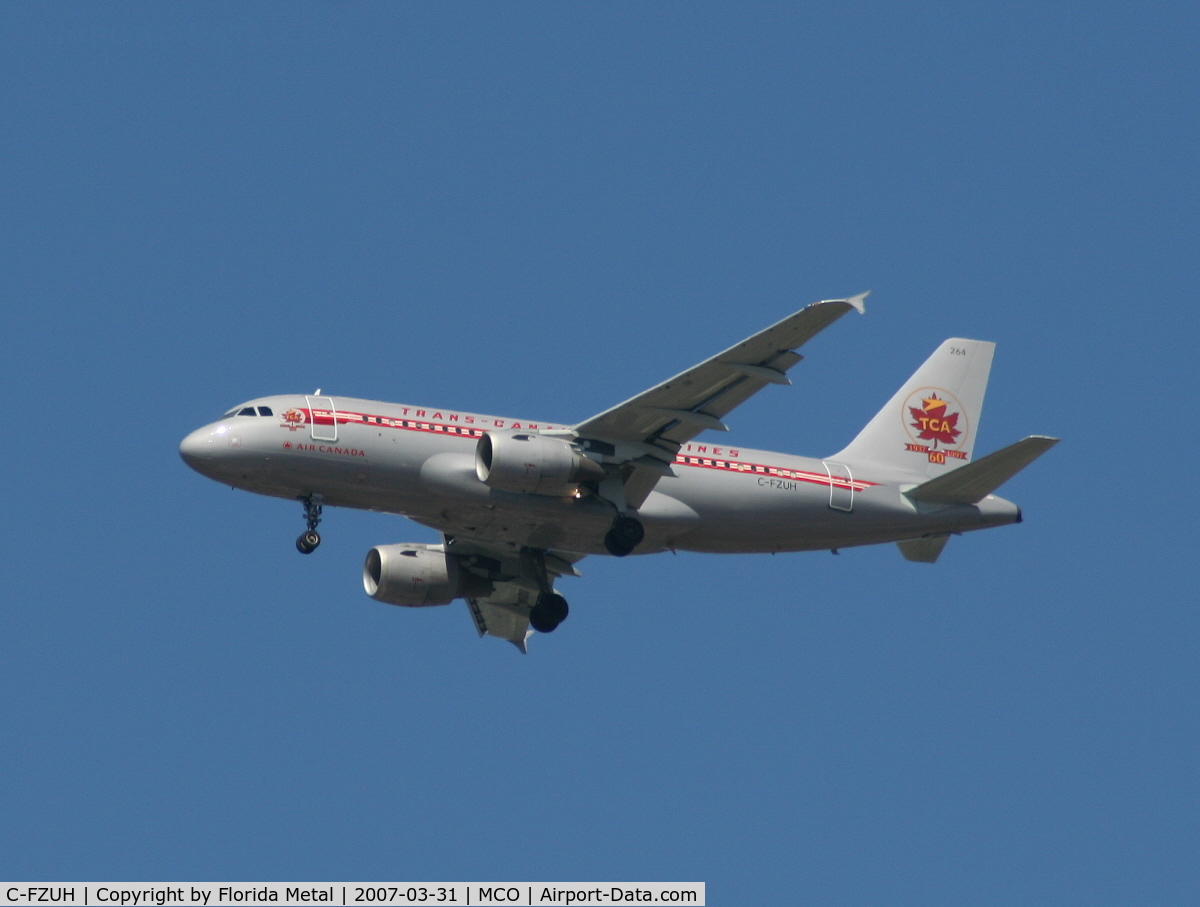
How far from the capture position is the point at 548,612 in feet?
162

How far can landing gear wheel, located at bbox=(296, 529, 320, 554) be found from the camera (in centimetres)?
4447

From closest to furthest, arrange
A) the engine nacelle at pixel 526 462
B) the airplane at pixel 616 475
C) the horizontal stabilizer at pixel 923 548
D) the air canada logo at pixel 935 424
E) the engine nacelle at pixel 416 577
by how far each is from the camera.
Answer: the engine nacelle at pixel 526 462
the airplane at pixel 616 475
the horizontal stabilizer at pixel 923 548
the air canada logo at pixel 935 424
the engine nacelle at pixel 416 577

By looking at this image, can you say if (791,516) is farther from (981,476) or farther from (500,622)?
(500,622)

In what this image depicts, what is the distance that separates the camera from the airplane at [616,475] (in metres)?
43.5

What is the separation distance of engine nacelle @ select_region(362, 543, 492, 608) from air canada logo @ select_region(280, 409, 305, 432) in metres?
7.51

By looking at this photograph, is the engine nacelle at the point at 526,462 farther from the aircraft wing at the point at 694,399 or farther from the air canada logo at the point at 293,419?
the air canada logo at the point at 293,419

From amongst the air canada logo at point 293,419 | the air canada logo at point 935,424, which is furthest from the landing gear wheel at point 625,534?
the air canada logo at point 935,424

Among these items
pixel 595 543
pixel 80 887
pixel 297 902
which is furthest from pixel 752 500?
pixel 80 887

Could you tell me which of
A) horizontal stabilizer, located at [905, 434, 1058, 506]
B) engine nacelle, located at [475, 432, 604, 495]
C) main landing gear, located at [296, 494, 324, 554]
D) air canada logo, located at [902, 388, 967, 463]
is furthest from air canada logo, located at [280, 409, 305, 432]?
air canada logo, located at [902, 388, 967, 463]

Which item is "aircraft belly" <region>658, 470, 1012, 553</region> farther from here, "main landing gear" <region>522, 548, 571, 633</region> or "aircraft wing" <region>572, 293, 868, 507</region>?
"main landing gear" <region>522, 548, 571, 633</region>

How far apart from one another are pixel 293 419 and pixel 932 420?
18330mm

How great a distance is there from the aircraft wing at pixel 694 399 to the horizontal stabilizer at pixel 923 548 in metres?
8.29

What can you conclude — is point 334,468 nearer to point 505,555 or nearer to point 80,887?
point 505,555

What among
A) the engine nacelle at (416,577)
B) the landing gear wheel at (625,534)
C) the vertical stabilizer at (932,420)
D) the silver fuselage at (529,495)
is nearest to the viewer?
the silver fuselage at (529,495)
